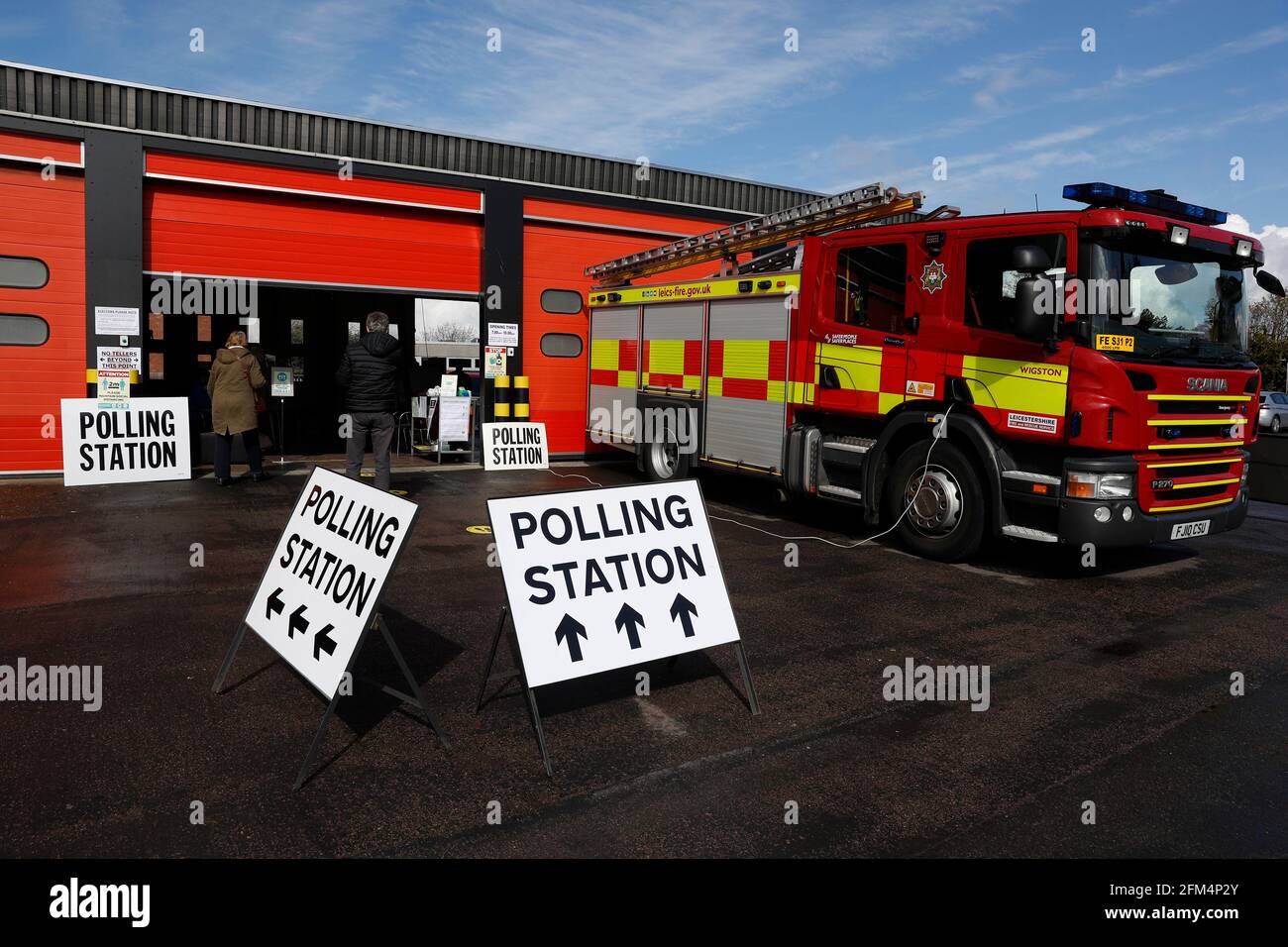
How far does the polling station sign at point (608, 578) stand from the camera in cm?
395

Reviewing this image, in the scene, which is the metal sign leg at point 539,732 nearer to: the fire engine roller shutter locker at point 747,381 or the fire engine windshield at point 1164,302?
the fire engine windshield at point 1164,302

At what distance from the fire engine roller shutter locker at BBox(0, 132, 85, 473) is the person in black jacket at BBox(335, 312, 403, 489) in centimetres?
406

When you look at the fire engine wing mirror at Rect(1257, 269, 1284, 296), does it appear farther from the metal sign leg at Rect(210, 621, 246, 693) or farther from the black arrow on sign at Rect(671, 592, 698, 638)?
the metal sign leg at Rect(210, 621, 246, 693)

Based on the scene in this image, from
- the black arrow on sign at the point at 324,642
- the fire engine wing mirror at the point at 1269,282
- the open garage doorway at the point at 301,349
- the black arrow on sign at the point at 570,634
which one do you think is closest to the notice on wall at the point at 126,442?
the open garage doorway at the point at 301,349

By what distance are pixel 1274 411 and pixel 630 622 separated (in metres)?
33.8

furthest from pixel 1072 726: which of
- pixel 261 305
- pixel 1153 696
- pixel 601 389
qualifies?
pixel 261 305

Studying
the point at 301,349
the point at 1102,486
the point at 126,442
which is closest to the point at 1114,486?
the point at 1102,486

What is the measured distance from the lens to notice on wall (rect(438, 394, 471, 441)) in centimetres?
1298

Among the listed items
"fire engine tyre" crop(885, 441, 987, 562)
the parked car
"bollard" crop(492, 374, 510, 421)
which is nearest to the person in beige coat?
"bollard" crop(492, 374, 510, 421)

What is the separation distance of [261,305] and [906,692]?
15.6 metres

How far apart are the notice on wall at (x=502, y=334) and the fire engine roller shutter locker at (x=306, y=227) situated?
0.74 m

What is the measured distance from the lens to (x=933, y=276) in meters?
7.63

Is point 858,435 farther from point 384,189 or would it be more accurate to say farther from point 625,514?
point 384,189

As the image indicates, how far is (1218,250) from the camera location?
7215 mm
